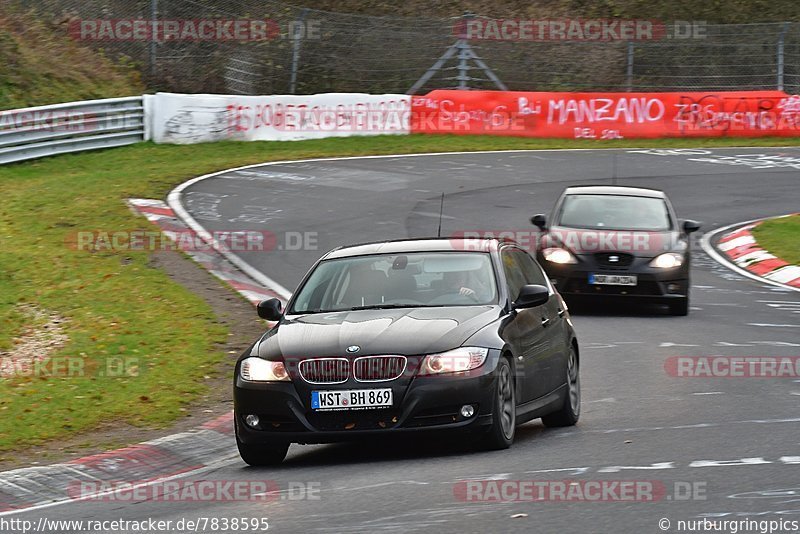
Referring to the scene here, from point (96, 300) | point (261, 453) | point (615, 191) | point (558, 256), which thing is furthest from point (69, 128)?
point (261, 453)

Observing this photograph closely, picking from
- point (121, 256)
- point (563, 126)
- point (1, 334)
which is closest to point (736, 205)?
point (563, 126)

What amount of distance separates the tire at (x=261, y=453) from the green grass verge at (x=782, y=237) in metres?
12.8

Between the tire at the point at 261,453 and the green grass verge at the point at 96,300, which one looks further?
the green grass verge at the point at 96,300

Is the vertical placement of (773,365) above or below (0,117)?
below

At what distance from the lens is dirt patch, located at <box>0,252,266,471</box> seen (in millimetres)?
10133

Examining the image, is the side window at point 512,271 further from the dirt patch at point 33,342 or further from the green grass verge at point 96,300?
the dirt patch at point 33,342

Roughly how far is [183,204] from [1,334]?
368 inches

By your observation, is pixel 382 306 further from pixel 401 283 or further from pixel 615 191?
pixel 615 191

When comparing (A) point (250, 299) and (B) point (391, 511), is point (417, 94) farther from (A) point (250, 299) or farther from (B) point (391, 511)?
(B) point (391, 511)

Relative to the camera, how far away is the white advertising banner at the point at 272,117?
31500 mm

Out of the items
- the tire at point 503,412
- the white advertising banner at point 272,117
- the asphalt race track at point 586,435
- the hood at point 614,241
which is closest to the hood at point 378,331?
the tire at point 503,412

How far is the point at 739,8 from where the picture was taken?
150 ft

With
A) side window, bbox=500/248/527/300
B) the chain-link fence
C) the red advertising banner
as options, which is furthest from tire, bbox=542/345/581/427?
the chain-link fence

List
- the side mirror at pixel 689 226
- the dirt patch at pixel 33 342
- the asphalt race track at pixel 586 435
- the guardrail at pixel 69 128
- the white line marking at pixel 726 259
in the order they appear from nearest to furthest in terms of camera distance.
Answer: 1. the asphalt race track at pixel 586 435
2. the dirt patch at pixel 33 342
3. the side mirror at pixel 689 226
4. the white line marking at pixel 726 259
5. the guardrail at pixel 69 128
